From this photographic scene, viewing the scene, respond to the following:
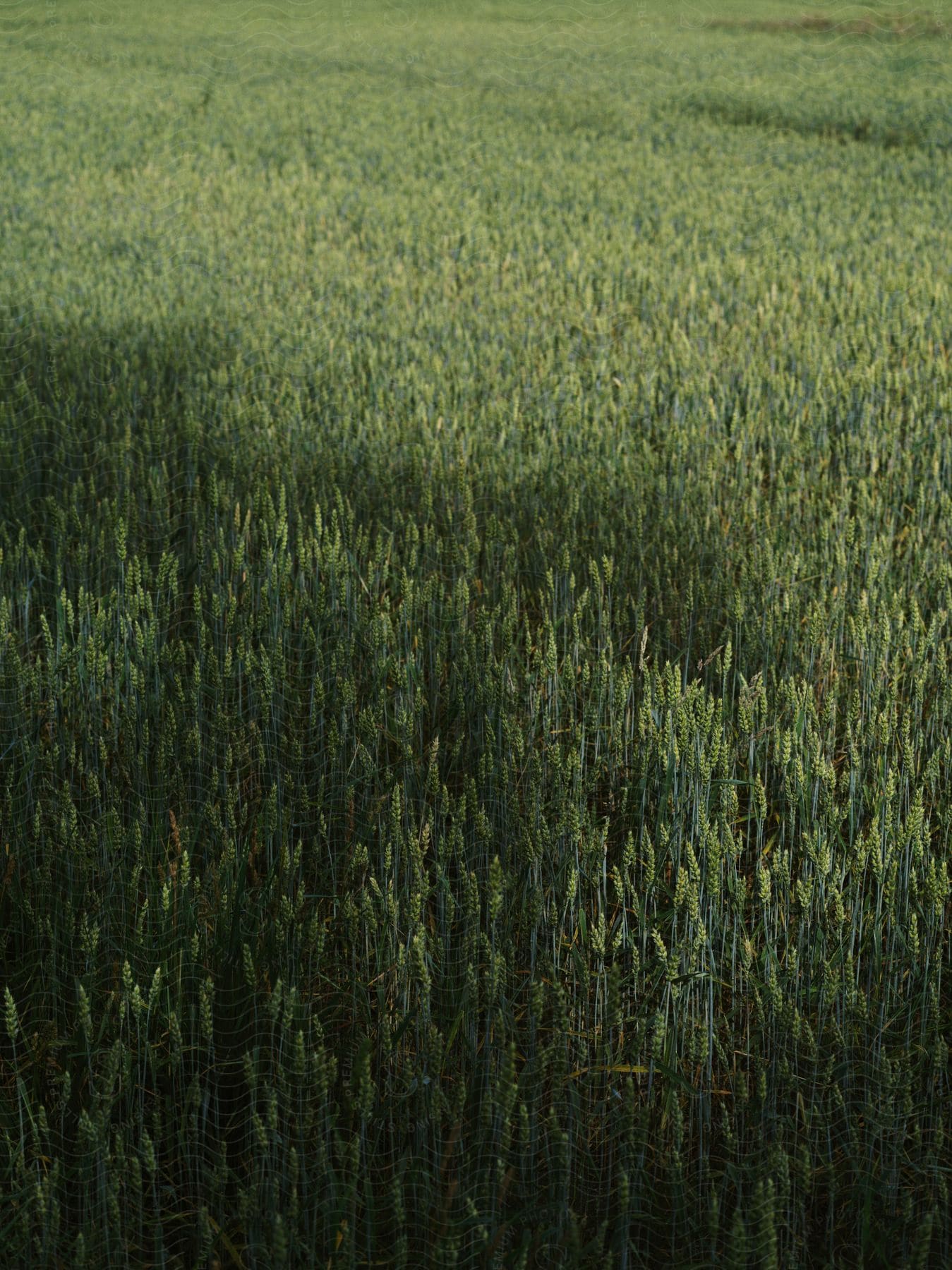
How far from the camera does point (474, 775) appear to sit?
2.54 metres

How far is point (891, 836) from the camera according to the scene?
2029mm

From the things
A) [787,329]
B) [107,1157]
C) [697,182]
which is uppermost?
[697,182]

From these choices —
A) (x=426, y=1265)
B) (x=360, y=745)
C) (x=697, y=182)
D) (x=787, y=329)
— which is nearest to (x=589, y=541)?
(x=360, y=745)

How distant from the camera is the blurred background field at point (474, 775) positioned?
5.06 feet

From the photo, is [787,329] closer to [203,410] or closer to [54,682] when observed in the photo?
[203,410]

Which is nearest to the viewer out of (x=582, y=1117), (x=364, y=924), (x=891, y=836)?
(x=582, y=1117)

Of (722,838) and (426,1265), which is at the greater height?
(722,838)

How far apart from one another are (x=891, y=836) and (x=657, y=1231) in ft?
2.57

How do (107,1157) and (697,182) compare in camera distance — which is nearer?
(107,1157)

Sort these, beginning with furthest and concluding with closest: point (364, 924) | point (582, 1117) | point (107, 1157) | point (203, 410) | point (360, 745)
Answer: point (203, 410)
point (360, 745)
point (364, 924)
point (582, 1117)
point (107, 1157)

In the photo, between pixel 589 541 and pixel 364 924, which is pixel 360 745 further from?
pixel 589 541

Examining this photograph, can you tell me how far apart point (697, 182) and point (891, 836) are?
960cm

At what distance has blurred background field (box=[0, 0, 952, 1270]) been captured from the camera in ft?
5.06

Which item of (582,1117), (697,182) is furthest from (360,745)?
(697,182)
